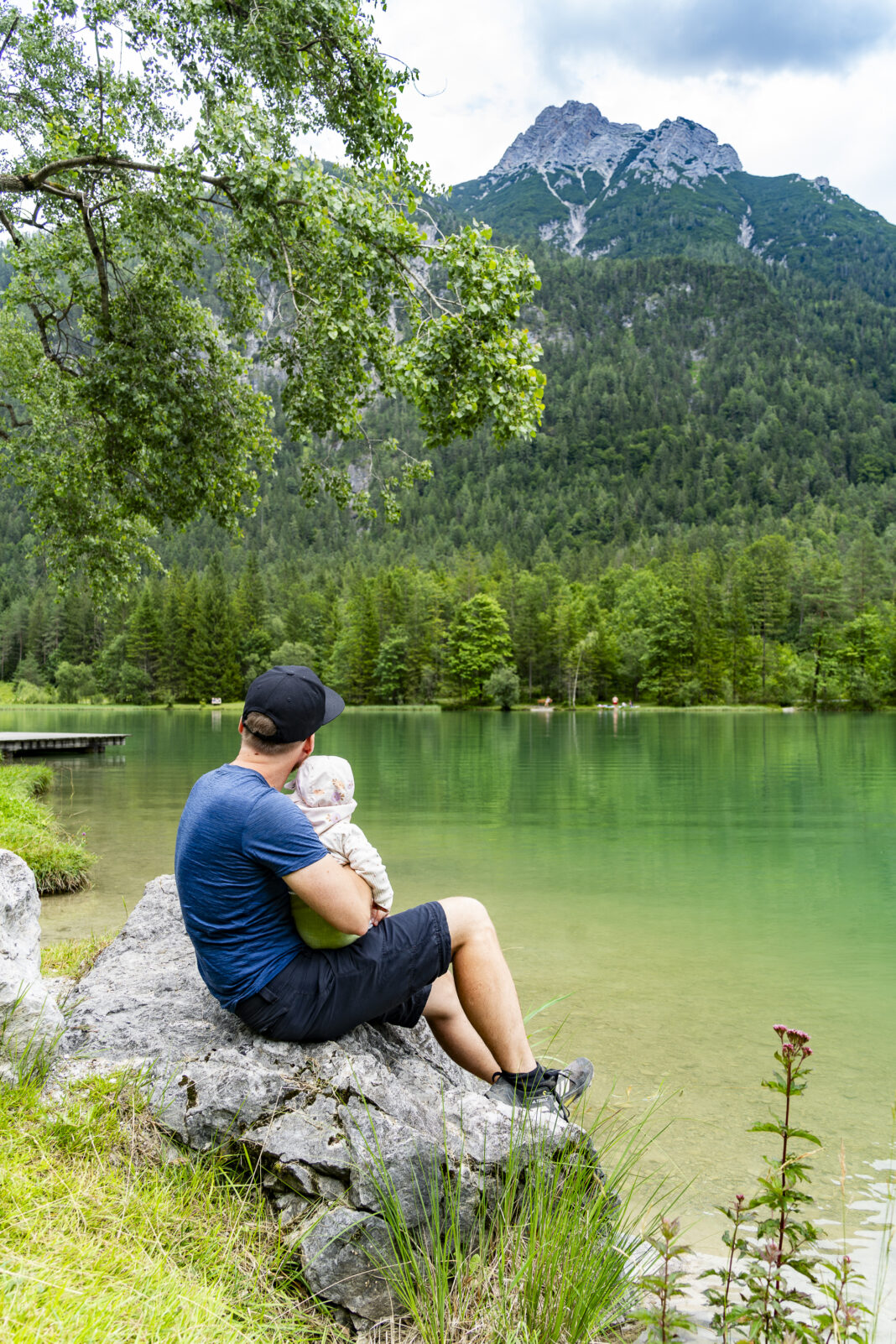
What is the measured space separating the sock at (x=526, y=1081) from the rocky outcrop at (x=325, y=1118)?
25 cm

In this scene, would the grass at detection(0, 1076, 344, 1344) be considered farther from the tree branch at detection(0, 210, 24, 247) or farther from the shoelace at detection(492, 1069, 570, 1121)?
the tree branch at detection(0, 210, 24, 247)

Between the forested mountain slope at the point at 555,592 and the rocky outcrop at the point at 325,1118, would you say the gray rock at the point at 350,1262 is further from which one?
the forested mountain slope at the point at 555,592

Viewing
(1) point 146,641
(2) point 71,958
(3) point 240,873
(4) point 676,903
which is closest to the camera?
(3) point 240,873

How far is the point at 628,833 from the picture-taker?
15.9m

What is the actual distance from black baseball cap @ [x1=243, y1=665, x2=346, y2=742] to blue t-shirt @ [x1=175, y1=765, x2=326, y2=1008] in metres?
0.21

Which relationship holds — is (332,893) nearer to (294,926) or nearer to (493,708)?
(294,926)

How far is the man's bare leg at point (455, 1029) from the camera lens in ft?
12.3

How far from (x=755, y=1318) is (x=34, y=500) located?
1504 centimetres

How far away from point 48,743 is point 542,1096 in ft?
104

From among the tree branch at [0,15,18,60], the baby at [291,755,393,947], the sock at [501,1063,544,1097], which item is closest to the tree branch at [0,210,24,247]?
the tree branch at [0,15,18,60]

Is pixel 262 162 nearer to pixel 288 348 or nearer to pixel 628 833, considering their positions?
pixel 288 348

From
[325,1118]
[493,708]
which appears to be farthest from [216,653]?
[325,1118]

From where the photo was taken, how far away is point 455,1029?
12.4ft

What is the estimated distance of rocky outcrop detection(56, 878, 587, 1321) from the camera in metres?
2.73
